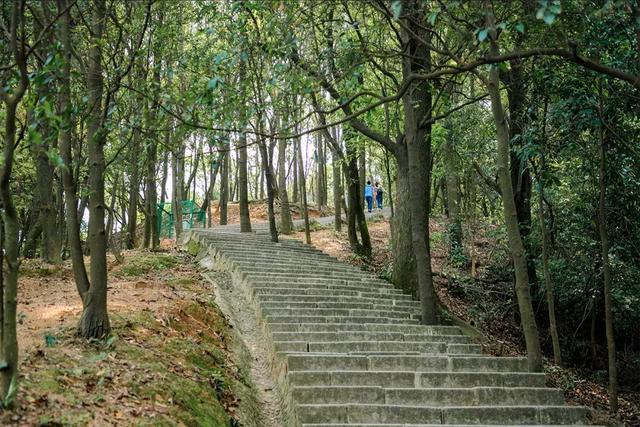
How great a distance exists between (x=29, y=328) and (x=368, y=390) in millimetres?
3924

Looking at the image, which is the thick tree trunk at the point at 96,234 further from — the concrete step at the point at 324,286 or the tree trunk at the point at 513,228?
the tree trunk at the point at 513,228

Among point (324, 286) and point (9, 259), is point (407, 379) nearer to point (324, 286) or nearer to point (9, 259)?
point (324, 286)

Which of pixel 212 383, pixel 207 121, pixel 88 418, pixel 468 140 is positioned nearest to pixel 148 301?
pixel 212 383

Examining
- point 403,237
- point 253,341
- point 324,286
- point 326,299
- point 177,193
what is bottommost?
point 253,341

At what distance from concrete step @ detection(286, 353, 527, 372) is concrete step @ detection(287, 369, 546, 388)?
0.79ft

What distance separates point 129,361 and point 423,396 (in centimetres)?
342

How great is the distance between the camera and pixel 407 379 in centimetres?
673

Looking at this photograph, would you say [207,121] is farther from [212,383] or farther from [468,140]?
[468,140]

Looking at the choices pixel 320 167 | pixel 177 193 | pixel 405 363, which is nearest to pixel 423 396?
pixel 405 363

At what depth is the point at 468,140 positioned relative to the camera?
12.8m

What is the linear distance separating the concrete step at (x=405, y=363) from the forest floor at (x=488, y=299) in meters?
1.42

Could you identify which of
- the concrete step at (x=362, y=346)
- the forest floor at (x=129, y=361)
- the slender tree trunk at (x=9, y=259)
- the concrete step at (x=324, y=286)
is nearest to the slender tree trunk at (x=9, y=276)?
the slender tree trunk at (x=9, y=259)

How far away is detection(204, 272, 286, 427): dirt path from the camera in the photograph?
6.50m

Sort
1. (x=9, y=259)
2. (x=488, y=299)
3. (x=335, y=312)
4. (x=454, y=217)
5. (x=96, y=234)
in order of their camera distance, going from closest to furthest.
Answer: (x=9, y=259)
(x=96, y=234)
(x=335, y=312)
(x=488, y=299)
(x=454, y=217)
